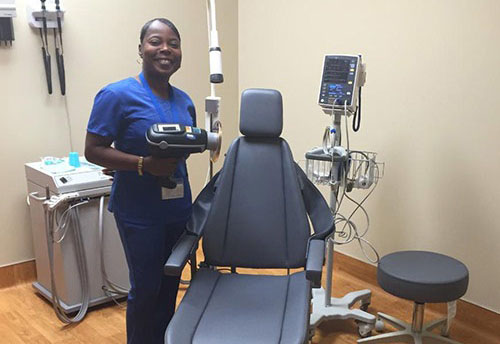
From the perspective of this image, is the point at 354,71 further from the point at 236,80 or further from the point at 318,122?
the point at 236,80

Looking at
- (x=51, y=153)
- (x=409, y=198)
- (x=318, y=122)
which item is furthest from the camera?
(x=318, y=122)

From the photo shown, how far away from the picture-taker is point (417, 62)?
262cm

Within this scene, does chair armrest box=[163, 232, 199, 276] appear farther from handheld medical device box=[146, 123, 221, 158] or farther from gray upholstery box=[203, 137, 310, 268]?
handheld medical device box=[146, 123, 221, 158]

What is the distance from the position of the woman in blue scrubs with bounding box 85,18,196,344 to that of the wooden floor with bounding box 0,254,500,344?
22.5 inches

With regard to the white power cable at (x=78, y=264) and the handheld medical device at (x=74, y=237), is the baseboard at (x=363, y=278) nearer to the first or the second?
the handheld medical device at (x=74, y=237)

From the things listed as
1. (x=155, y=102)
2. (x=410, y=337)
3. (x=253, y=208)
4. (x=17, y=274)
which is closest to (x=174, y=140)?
(x=155, y=102)

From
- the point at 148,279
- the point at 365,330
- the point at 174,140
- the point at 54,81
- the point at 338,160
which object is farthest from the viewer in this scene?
the point at 54,81

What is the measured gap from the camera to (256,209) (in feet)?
6.95

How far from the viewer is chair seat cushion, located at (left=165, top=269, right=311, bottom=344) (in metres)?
1.67

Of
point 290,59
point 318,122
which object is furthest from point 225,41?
point 318,122

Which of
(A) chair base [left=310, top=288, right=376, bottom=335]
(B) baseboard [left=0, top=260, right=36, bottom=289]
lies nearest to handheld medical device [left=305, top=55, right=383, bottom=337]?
(A) chair base [left=310, top=288, right=376, bottom=335]

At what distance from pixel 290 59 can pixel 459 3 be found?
1110mm

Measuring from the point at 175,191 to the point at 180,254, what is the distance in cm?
24

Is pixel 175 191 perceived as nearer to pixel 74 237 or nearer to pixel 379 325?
pixel 74 237
